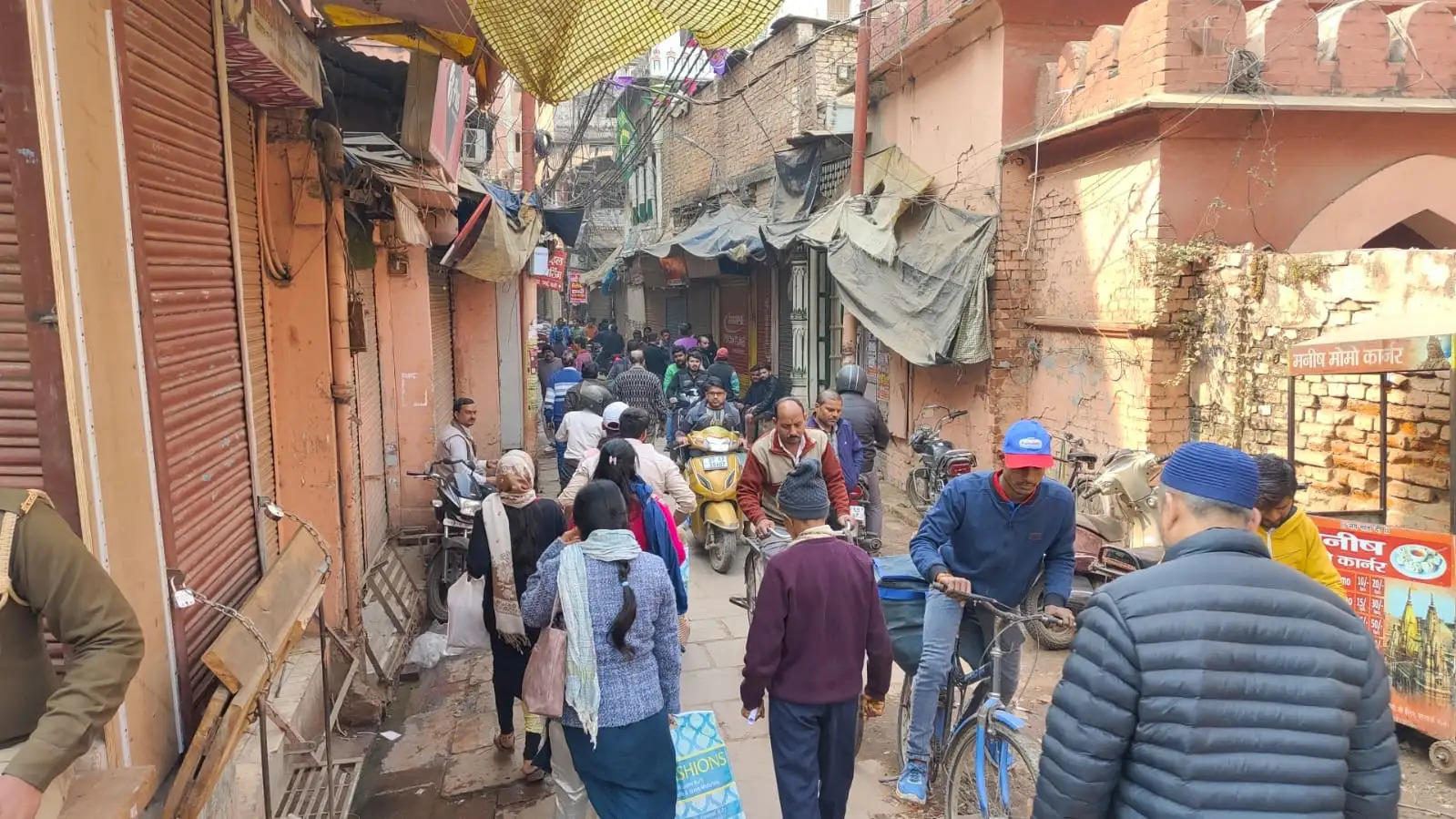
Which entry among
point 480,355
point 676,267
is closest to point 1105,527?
point 480,355

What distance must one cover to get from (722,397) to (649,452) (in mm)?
3215

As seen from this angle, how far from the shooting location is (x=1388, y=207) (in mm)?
7352

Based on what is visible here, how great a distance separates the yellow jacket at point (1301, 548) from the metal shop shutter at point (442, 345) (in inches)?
286

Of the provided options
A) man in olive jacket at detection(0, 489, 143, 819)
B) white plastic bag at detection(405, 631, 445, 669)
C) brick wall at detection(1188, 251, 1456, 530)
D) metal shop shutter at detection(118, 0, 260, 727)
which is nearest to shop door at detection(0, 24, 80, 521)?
man in olive jacket at detection(0, 489, 143, 819)

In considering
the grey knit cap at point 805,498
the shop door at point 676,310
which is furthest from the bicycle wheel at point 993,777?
the shop door at point 676,310

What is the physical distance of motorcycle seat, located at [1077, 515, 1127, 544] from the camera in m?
6.64

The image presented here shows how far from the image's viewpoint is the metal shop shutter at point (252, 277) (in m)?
4.48

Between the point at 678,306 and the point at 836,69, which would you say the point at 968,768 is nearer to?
the point at 836,69

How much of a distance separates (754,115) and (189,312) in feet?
54.1

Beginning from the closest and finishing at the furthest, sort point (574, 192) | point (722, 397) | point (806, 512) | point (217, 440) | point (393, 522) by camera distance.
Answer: point (217, 440), point (806, 512), point (393, 522), point (722, 397), point (574, 192)

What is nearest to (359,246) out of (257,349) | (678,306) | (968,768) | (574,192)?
(257,349)

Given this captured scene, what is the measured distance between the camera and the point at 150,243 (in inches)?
103

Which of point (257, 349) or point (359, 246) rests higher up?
point (359, 246)

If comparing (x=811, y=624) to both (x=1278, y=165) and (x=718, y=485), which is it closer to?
(x=718, y=485)
